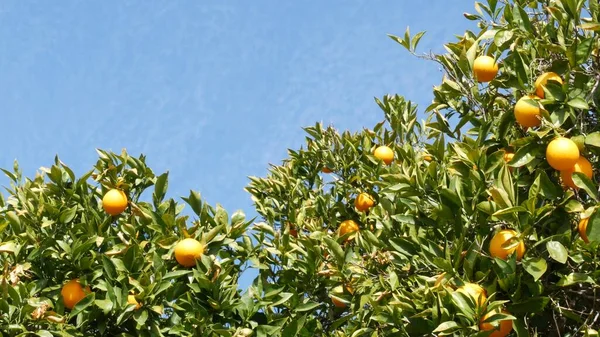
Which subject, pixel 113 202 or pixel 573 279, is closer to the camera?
pixel 573 279

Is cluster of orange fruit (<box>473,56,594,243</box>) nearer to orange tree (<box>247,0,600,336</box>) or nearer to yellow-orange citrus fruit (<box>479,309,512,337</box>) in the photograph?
orange tree (<box>247,0,600,336</box>)

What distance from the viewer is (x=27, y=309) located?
14.5ft

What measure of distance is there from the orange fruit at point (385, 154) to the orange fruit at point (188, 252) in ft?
6.08

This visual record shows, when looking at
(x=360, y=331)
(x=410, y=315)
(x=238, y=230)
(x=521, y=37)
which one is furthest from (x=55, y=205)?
(x=521, y=37)

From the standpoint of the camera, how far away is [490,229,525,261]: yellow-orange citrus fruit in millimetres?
3559

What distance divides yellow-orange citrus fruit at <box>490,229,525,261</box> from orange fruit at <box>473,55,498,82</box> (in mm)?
1119

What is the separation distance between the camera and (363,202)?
579 cm

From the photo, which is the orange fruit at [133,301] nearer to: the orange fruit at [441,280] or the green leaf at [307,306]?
the green leaf at [307,306]

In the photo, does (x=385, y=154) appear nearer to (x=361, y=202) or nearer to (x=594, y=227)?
(x=361, y=202)

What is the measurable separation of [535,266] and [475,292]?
0.28m

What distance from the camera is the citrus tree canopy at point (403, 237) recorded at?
144 inches

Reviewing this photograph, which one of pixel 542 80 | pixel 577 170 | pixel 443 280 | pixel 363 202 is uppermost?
pixel 363 202

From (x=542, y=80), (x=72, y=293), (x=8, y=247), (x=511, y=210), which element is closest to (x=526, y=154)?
(x=542, y=80)

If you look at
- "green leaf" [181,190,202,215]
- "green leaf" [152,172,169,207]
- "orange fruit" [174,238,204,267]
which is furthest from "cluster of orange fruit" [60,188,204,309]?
"green leaf" [152,172,169,207]
